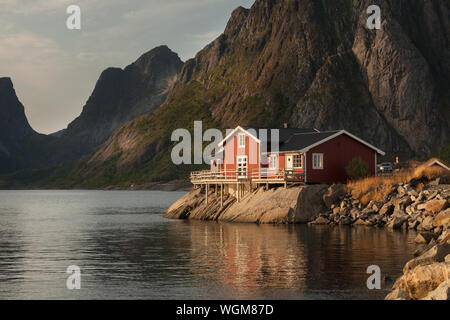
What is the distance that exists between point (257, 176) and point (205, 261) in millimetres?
30546

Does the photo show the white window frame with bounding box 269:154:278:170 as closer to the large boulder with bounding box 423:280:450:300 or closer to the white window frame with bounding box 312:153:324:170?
the white window frame with bounding box 312:153:324:170

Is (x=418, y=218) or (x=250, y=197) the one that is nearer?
(x=418, y=218)

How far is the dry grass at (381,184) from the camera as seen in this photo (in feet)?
199

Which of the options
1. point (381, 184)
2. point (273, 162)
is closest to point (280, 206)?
point (273, 162)

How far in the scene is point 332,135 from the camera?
67250mm

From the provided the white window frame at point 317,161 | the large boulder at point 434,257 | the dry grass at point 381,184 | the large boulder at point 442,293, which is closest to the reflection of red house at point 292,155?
the white window frame at point 317,161

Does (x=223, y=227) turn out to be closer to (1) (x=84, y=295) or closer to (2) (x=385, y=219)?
(2) (x=385, y=219)

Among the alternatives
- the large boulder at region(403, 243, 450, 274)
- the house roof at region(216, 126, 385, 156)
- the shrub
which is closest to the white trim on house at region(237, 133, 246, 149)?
the house roof at region(216, 126, 385, 156)

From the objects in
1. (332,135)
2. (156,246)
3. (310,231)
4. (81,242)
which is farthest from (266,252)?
(332,135)

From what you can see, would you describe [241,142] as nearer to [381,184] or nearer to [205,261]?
Result: [381,184]

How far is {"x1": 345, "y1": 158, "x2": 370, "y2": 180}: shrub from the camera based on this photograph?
66.3 meters

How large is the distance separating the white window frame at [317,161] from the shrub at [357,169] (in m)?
2.99

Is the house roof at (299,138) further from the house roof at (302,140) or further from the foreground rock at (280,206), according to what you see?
the foreground rock at (280,206)
